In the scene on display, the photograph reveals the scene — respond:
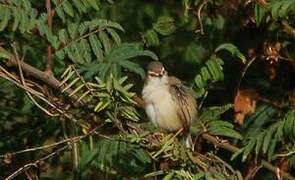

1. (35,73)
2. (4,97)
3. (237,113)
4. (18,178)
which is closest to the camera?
(35,73)

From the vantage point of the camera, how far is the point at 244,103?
19.2ft

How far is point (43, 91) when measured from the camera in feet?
14.0

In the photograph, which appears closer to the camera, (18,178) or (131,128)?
(131,128)

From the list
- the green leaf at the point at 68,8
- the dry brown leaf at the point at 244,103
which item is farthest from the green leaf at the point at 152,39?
the dry brown leaf at the point at 244,103

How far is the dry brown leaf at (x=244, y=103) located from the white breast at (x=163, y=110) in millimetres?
852

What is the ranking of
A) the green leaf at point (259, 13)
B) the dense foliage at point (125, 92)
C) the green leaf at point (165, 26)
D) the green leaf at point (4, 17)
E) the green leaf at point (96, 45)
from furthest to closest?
the green leaf at point (259, 13), the green leaf at point (165, 26), the green leaf at point (96, 45), the green leaf at point (4, 17), the dense foliage at point (125, 92)

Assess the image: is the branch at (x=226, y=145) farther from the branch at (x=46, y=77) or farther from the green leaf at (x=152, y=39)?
the branch at (x=46, y=77)

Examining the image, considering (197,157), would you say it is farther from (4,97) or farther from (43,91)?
(4,97)

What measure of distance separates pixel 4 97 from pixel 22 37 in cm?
36

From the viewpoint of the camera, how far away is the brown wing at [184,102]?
189 inches

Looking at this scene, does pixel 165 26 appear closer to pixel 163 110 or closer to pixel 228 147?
pixel 163 110

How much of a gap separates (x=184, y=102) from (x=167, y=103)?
0.56 feet

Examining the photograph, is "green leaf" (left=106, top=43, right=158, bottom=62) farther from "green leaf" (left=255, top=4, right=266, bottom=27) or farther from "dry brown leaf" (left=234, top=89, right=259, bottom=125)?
"dry brown leaf" (left=234, top=89, right=259, bottom=125)

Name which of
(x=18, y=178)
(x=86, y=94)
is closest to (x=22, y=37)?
(x=18, y=178)
